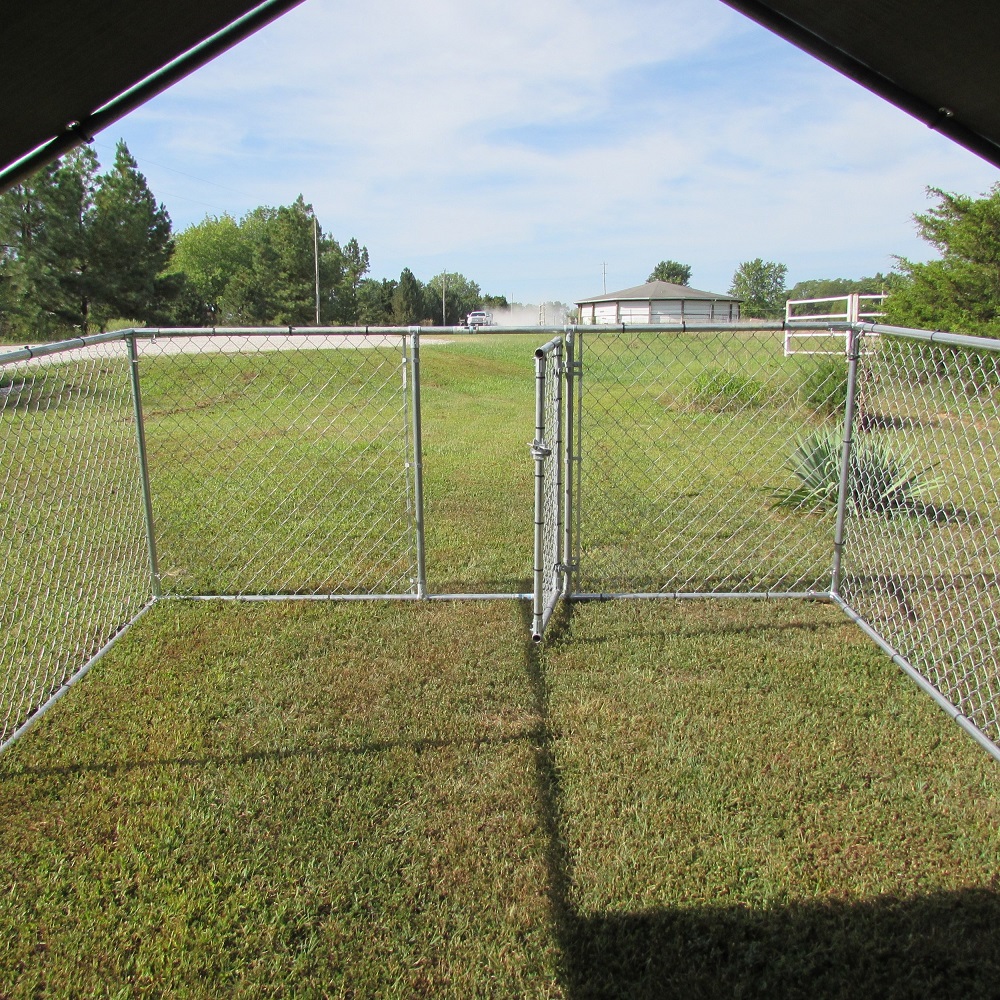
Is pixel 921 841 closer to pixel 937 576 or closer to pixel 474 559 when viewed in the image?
pixel 937 576

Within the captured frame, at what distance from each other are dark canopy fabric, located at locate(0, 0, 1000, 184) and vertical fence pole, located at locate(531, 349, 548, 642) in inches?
104

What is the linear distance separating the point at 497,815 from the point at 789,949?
102 cm

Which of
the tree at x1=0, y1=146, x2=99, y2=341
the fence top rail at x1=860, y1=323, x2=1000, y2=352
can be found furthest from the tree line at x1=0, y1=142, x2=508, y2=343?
the fence top rail at x1=860, y1=323, x2=1000, y2=352

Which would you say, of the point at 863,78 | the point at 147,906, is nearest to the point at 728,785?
the point at 147,906

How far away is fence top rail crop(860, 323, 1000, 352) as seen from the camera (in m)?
3.03

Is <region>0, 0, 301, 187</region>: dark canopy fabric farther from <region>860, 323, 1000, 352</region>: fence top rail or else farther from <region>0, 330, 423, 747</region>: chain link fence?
<region>860, 323, 1000, 352</region>: fence top rail

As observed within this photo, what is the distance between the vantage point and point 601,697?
3541mm

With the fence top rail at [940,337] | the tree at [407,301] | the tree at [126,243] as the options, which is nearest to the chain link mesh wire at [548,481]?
the fence top rail at [940,337]

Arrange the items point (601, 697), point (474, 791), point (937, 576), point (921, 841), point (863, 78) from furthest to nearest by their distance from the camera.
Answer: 1. point (937, 576)
2. point (601, 697)
3. point (474, 791)
4. point (921, 841)
5. point (863, 78)

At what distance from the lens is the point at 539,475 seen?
3.85 m

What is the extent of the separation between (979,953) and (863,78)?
233cm

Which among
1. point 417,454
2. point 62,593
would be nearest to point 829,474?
point 417,454

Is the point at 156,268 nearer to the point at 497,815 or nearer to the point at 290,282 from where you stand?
the point at 290,282

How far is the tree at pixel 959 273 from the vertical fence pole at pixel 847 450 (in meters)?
10.8
